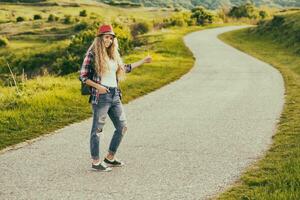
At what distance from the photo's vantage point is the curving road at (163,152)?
24.4 feet

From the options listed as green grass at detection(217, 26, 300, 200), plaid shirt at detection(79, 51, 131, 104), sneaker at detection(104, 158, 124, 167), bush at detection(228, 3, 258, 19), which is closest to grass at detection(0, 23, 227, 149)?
sneaker at detection(104, 158, 124, 167)

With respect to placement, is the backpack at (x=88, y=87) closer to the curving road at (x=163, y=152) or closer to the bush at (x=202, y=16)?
the curving road at (x=163, y=152)

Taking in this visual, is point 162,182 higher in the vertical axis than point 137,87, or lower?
higher

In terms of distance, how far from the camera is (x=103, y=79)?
8.23 m

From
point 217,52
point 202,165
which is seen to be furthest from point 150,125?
point 217,52

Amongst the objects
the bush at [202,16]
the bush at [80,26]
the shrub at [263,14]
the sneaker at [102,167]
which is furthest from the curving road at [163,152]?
the bush at [80,26]

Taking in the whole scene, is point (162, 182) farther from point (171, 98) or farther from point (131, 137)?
point (171, 98)

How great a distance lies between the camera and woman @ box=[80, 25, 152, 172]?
8.10 meters

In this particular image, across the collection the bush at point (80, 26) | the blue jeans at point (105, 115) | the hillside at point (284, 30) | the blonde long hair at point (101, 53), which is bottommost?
the bush at point (80, 26)

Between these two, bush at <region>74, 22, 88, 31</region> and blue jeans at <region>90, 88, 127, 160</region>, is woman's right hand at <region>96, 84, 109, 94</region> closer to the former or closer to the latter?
blue jeans at <region>90, 88, 127, 160</region>

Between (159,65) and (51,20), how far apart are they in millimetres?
76798

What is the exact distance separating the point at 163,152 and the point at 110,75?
2.04 meters

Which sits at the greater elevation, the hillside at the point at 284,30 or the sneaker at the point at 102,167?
the sneaker at the point at 102,167

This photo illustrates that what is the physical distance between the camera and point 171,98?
656 inches
